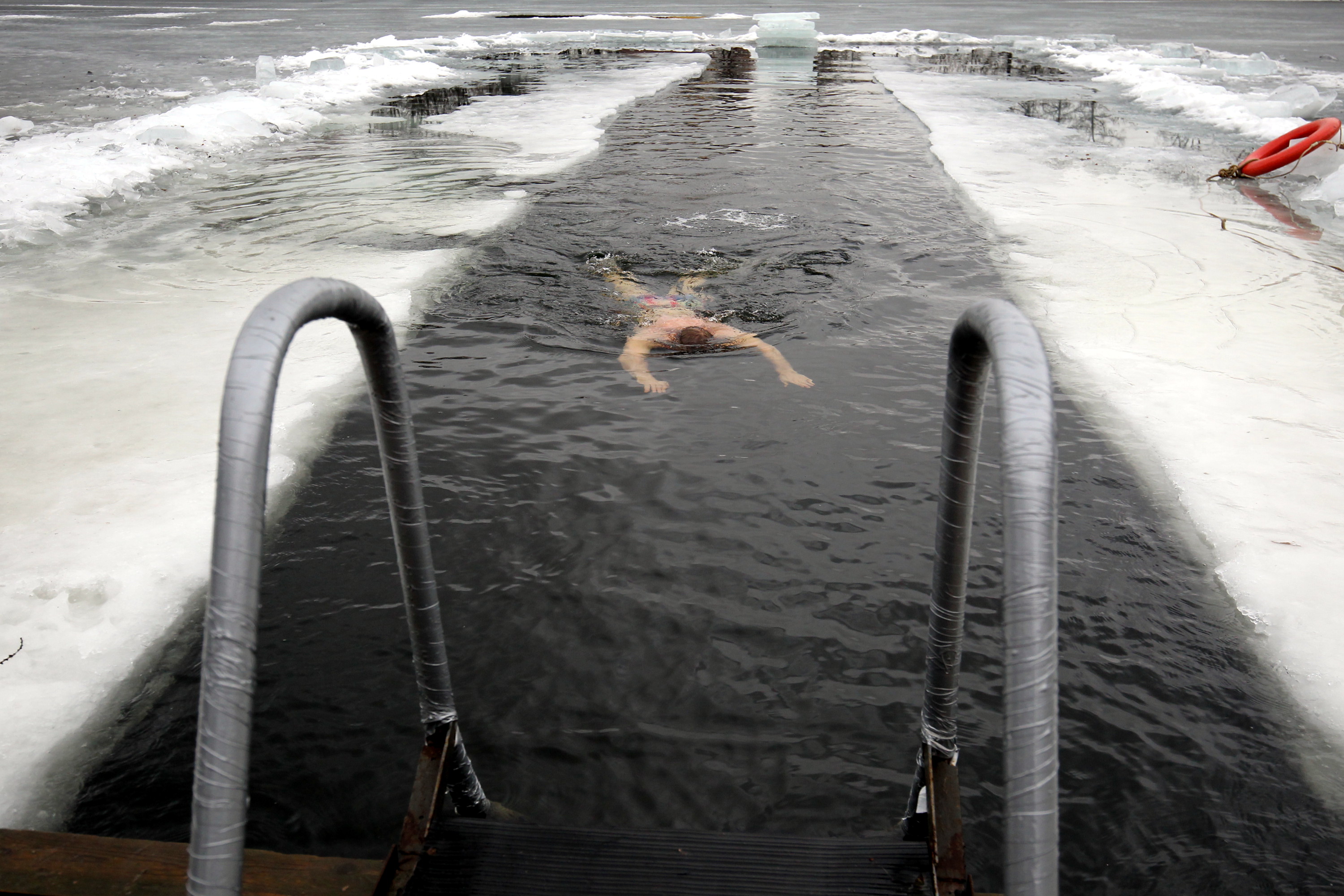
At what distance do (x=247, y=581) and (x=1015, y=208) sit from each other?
8565 mm

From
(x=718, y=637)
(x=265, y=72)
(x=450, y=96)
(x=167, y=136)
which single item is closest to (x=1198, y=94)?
(x=450, y=96)

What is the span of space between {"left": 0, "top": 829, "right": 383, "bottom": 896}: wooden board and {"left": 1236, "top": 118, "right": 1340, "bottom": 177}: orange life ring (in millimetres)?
10772

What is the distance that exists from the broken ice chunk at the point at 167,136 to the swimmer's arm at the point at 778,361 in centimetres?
867

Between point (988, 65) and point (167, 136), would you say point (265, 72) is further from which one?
point (988, 65)

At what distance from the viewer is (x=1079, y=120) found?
13320 millimetres

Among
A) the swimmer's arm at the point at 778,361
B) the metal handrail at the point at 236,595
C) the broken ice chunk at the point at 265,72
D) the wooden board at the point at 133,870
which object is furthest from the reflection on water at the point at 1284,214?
the broken ice chunk at the point at 265,72

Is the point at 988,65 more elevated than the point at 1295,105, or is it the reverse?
the point at 988,65

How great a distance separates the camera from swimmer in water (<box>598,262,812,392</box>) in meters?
5.34

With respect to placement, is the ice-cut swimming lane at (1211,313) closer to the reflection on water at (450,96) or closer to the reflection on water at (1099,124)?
the reflection on water at (1099,124)

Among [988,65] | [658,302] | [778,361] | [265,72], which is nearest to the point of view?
[778,361]

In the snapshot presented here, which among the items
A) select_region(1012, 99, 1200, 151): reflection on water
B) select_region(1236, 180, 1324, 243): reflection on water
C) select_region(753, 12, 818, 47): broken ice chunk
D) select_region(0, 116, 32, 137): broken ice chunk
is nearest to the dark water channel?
select_region(1236, 180, 1324, 243): reflection on water

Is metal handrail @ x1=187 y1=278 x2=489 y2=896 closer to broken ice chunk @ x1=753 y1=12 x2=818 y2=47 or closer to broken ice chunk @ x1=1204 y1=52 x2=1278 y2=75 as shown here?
broken ice chunk @ x1=1204 y1=52 x2=1278 y2=75

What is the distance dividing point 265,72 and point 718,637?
58.3 ft

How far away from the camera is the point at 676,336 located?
5852mm
